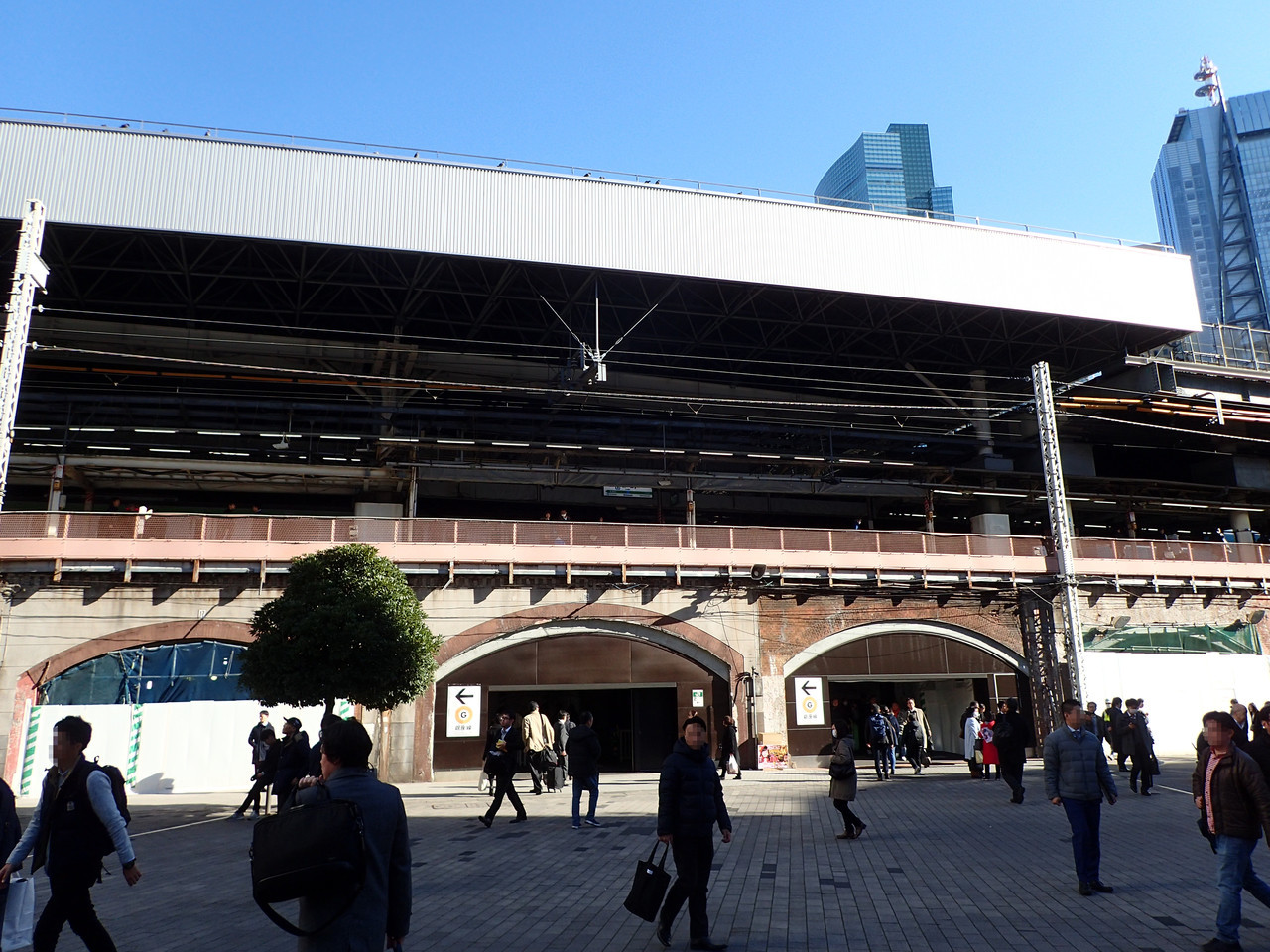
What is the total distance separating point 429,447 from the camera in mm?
29078

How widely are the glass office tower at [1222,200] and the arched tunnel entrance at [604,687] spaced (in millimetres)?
93003

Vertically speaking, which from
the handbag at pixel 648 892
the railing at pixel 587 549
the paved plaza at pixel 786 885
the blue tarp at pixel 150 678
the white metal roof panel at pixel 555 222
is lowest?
the paved plaza at pixel 786 885

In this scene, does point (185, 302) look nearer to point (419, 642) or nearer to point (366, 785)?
point (419, 642)

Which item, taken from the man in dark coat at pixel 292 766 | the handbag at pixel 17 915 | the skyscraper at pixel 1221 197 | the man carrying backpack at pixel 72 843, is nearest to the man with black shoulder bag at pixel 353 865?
the man carrying backpack at pixel 72 843

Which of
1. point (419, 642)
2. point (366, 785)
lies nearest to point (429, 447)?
point (419, 642)

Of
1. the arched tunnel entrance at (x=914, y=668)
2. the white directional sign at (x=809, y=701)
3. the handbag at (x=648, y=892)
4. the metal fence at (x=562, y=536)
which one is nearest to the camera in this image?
the handbag at (x=648, y=892)

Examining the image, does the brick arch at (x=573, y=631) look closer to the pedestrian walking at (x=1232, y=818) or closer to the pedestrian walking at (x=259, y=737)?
the pedestrian walking at (x=259, y=737)

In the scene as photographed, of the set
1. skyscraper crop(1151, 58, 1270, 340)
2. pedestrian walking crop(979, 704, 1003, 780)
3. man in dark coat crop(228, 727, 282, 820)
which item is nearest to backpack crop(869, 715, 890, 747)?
pedestrian walking crop(979, 704, 1003, 780)

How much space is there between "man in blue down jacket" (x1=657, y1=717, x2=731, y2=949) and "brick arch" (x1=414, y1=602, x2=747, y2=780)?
18.1 meters

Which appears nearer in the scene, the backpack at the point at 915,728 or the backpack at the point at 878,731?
the backpack at the point at 878,731

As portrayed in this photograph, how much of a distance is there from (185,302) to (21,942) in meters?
28.0

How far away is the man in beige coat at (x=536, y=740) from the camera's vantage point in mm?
17422

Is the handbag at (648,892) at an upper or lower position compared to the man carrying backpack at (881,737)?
lower

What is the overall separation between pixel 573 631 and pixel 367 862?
868 inches
